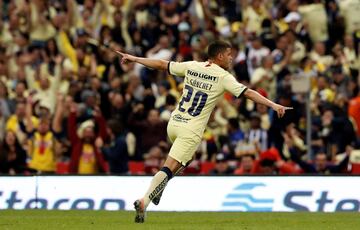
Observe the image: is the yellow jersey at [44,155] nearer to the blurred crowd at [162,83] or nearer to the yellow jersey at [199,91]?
the blurred crowd at [162,83]

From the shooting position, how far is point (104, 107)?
26703mm

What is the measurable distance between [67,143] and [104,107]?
64.5 inches

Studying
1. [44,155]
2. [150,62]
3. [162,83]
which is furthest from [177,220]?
[162,83]

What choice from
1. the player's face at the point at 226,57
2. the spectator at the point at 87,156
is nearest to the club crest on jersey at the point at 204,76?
the player's face at the point at 226,57

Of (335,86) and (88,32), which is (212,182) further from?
(88,32)

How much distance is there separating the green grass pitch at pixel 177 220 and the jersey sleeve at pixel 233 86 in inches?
66.5

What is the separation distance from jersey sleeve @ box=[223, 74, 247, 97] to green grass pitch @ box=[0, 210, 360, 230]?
1.69 metres

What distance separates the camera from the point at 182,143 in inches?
629

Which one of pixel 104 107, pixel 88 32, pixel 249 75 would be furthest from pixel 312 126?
pixel 88 32

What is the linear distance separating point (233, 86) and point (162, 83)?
11.3 meters

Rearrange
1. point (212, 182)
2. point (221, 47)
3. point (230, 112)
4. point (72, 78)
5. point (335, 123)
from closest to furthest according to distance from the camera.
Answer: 1. point (221, 47)
2. point (212, 182)
3. point (335, 123)
4. point (230, 112)
5. point (72, 78)

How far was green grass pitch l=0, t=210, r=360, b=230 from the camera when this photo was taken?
15633 mm

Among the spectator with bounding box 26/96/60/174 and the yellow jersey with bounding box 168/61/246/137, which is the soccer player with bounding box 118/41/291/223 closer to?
the yellow jersey with bounding box 168/61/246/137

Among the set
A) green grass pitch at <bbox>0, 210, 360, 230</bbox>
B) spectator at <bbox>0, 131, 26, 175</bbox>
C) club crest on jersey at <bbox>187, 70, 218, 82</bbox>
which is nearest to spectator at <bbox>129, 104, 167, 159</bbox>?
spectator at <bbox>0, 131, 26, 175</bbox>
